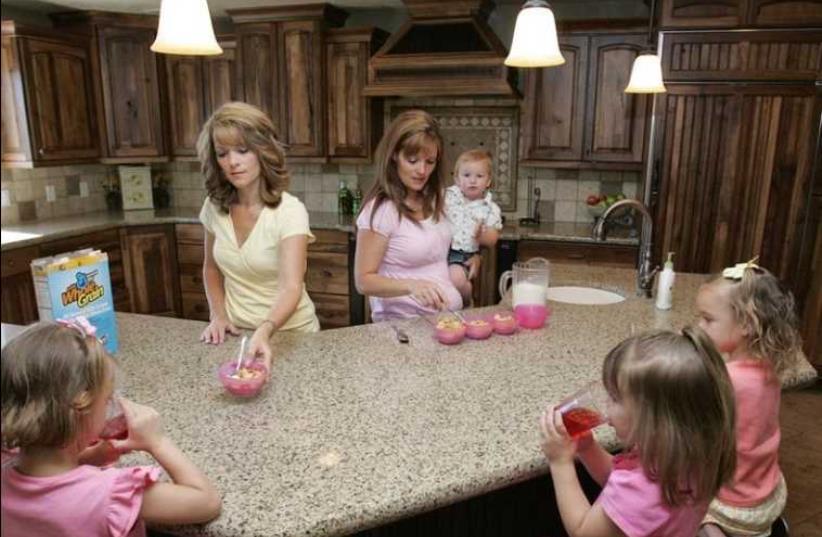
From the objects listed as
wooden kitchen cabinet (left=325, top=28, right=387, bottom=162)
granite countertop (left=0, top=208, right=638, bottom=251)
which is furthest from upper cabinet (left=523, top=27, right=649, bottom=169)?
wooden kitchen cabinet (left=325, top=28, right=387, bottom=162)

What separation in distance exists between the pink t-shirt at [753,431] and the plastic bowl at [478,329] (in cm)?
64

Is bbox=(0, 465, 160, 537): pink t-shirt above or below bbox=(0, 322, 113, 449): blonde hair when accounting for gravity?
below

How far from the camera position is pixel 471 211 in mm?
2758

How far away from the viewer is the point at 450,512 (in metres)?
1.40

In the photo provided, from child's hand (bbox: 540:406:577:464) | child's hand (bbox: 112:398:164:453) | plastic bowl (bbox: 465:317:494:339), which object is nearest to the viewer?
child's hand (bbox: 112:398:164:453)

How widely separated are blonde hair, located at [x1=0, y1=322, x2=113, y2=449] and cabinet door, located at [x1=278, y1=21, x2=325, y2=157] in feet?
11.7

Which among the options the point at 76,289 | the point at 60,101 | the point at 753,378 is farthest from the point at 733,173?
the point at 60,101

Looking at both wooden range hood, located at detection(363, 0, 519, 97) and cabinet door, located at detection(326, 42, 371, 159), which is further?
cabinet door, located at detection(326, 42, 371, 159)

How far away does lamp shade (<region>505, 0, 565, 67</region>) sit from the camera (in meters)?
1.80

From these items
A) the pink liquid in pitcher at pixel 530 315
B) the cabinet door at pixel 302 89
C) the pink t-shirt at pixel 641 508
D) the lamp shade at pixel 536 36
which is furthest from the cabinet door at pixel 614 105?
the pink t-shirt at pixel 641 508

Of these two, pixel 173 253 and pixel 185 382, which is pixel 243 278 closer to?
pixel 185 382

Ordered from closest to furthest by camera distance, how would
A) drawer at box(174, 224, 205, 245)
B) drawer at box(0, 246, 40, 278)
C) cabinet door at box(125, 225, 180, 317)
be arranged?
drawer at box(0, 246, 40, 278)
cabinet door at box(125, 225, 180, 317)
drawer at box(174, 224, 205, 245)

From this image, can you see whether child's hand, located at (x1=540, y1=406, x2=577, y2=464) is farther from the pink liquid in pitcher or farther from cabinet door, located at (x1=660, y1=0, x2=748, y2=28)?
cabinet door, located at (x1=660, y1=0, x2=748, y2=28)

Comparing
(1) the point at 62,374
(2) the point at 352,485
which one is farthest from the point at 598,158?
(1) the point at 62,374
